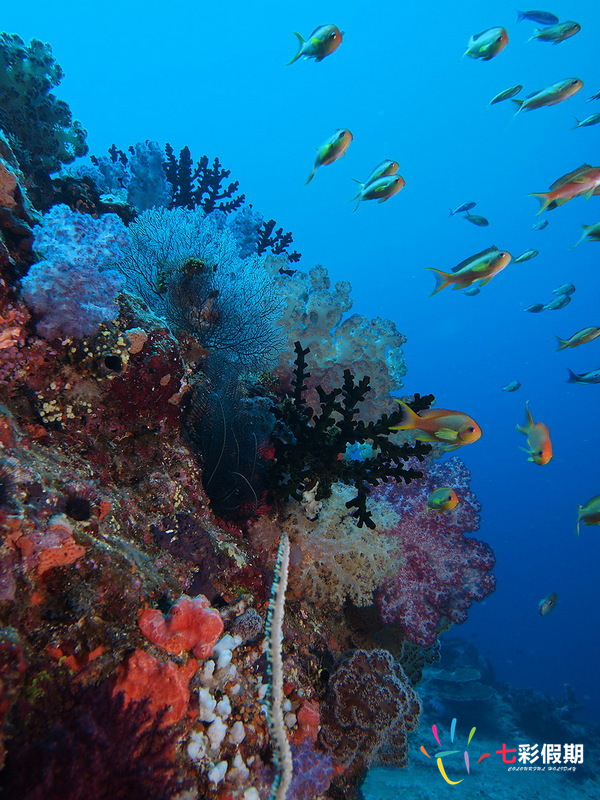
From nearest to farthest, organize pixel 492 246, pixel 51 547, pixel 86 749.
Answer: pixel 86 749 → pixel 51 547 → pixel 492 246

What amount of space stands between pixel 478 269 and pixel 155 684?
438 cm

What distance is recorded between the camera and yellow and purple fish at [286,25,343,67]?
16.3ft

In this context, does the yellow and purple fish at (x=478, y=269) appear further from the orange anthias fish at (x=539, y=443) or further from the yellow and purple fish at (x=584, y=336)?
the yellow and purple fish at (x=584, y=336)

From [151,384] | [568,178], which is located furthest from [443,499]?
[568,178]

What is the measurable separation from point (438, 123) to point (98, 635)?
13657 centimetres

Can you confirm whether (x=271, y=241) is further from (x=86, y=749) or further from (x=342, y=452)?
(x=86, y=749)

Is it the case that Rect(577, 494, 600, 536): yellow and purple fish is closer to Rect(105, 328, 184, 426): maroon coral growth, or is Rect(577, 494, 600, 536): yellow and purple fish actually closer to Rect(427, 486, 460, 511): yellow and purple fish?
Rect(427, 486, 460, 511): yellow and purple fish

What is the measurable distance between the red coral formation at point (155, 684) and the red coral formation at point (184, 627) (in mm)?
123

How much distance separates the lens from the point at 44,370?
9.50 ft

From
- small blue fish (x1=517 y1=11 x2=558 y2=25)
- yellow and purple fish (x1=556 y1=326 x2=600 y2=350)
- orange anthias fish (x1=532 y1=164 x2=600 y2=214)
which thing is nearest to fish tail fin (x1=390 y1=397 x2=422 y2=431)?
orange anthias fish (x1=532 y1=164 x2=600 y2=214)

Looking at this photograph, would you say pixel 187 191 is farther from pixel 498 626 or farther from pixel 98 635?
pixel 498 626

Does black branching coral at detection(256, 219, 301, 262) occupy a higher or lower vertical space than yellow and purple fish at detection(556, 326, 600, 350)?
higher

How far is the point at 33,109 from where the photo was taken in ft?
26.2

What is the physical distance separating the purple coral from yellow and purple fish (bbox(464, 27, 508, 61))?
6.39 metres
